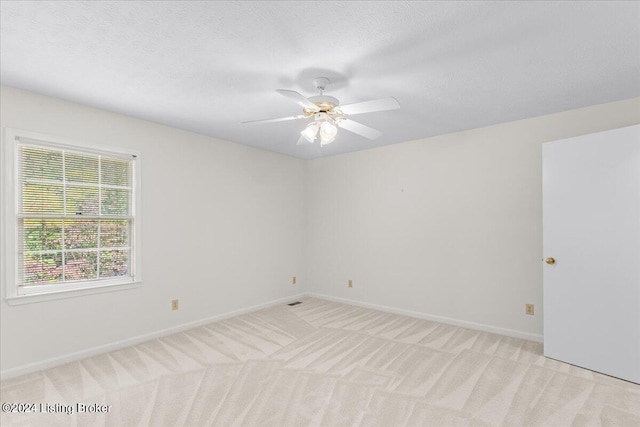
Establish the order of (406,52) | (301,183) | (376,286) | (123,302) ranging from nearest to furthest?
(406,52)
(123,302)
(376,286)
(301,183)

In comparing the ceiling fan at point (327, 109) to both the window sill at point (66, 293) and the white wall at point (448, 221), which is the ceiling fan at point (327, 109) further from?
the window sill at point (66, 293)

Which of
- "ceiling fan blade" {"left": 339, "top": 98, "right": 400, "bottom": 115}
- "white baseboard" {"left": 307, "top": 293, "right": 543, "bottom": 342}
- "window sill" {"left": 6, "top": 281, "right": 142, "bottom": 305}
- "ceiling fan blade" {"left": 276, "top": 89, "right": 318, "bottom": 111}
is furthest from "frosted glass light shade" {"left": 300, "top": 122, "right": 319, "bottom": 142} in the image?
"white baseboard" {"left": 307, "top": 293, "right": 543, "bottom": 342}

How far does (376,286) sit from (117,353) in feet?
10.6

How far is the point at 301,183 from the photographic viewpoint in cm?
546

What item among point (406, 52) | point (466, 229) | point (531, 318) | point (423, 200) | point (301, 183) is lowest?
point (531, 318)

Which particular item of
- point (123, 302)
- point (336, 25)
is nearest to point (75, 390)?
point (123, 302)

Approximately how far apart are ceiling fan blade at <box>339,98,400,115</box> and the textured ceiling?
27 cm

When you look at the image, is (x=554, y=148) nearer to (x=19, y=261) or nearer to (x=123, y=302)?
(x=123, y=302)

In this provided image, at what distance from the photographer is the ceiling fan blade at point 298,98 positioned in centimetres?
210

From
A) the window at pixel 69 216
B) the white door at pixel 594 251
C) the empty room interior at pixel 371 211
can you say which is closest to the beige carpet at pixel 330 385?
the empty room interior at pixel 371 211

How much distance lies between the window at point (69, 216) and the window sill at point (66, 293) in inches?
0.9

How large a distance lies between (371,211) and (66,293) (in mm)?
3694

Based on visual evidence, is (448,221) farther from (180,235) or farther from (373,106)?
(180,235)

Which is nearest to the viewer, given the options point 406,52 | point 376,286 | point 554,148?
point 406,52
